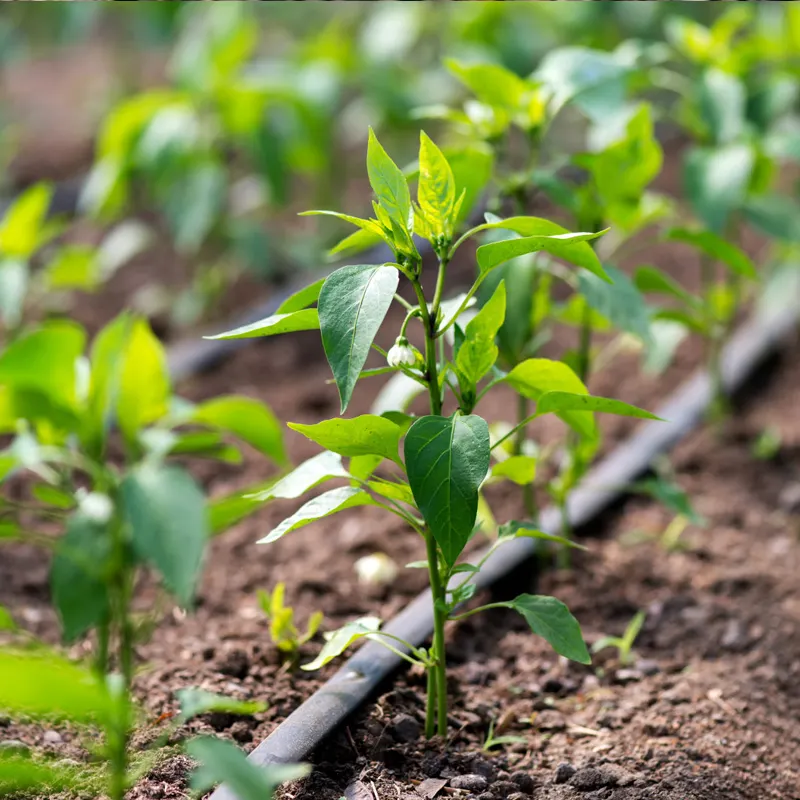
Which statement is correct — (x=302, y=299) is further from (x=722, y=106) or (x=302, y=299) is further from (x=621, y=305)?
(x=722, y=106)

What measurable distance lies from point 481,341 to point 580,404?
6.2 inches

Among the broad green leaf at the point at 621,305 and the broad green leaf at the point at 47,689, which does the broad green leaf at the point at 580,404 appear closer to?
the broad green leaf at the point at 621,305

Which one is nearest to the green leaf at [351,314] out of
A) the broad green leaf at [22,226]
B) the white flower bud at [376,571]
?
the white flower bud at [376,571]

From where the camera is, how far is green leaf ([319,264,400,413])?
1179 millimetres

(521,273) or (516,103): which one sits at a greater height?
(516,103)

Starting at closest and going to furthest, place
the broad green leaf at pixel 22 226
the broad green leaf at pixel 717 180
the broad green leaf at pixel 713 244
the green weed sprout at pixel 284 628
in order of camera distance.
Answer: the green weed sprout at pixel 284 628 → the broad green leaf at pixel 713 244 → the broad green leaf at pixel 717 180 → the broad green leaf at pixel 22 226

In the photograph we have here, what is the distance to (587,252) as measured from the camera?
1315 mm

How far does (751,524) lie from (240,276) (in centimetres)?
213

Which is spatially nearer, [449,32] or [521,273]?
[521,273]

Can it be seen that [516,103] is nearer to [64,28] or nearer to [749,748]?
[749,748]

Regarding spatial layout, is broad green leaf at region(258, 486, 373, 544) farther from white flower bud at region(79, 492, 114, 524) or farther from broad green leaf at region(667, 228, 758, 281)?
broad green leaf at region(667, 228, 758, 281)

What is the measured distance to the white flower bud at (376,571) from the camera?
Result: 1.99m

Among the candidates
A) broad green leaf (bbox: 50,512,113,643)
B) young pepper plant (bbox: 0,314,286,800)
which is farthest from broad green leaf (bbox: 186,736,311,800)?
broad green leaf (bbox: 50,512,113,643)

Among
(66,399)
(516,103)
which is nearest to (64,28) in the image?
(516,103)
